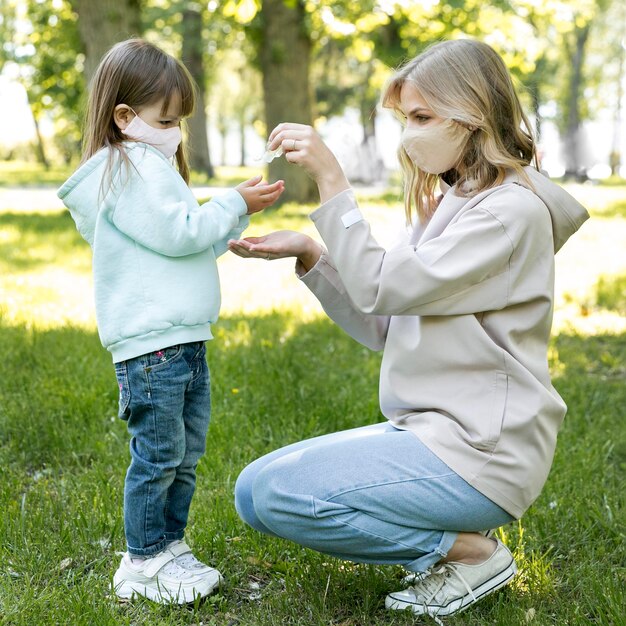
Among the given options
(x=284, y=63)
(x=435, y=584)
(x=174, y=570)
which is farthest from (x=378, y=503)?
(x=284, y=63)

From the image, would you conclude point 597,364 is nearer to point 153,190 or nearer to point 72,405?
point 72,405

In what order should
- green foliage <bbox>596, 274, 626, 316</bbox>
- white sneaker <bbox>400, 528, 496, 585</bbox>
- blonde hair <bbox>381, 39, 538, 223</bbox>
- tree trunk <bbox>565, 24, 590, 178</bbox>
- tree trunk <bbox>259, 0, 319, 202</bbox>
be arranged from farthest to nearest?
tree trunk <bbox>565, 24, 590, 178</bbox>
tree trunk <bbox>259, 0, 319, 202</bbox>
green foliage <bbox>596, 274, 626, 316</bbox>
white sneaker <bbox>400, 528, 496, 585</bbox>
blonde hair <bbox>381, 39, 538, 223</bbox>

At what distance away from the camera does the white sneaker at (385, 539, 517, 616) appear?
92.1 inches

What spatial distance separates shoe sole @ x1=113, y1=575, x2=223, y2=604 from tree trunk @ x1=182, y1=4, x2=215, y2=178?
13.4 m

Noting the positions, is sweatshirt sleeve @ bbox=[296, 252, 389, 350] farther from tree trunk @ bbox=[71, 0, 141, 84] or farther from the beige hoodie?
tree trunk @ bbox=[71, 0, 141, 84]

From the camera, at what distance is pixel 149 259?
2.34 metres

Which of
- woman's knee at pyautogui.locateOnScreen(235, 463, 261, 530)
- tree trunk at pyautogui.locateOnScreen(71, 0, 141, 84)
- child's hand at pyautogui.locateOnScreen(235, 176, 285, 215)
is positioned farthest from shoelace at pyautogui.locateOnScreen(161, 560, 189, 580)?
tree trunk at pyautogui.locateOnScreen(71, 0, 141, 84)

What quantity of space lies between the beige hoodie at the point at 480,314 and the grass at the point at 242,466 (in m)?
0.44

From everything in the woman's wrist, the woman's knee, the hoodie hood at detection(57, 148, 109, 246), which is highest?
the hoodie hood at detection(57, 148, 109, 246)

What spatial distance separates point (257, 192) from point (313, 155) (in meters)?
0.23

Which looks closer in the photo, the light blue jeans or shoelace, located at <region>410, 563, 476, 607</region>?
the light blue jeans

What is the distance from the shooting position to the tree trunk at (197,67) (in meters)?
17.6

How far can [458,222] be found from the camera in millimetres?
2262

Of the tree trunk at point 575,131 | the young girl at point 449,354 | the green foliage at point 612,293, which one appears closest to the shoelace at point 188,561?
the young girl at point 449,354
